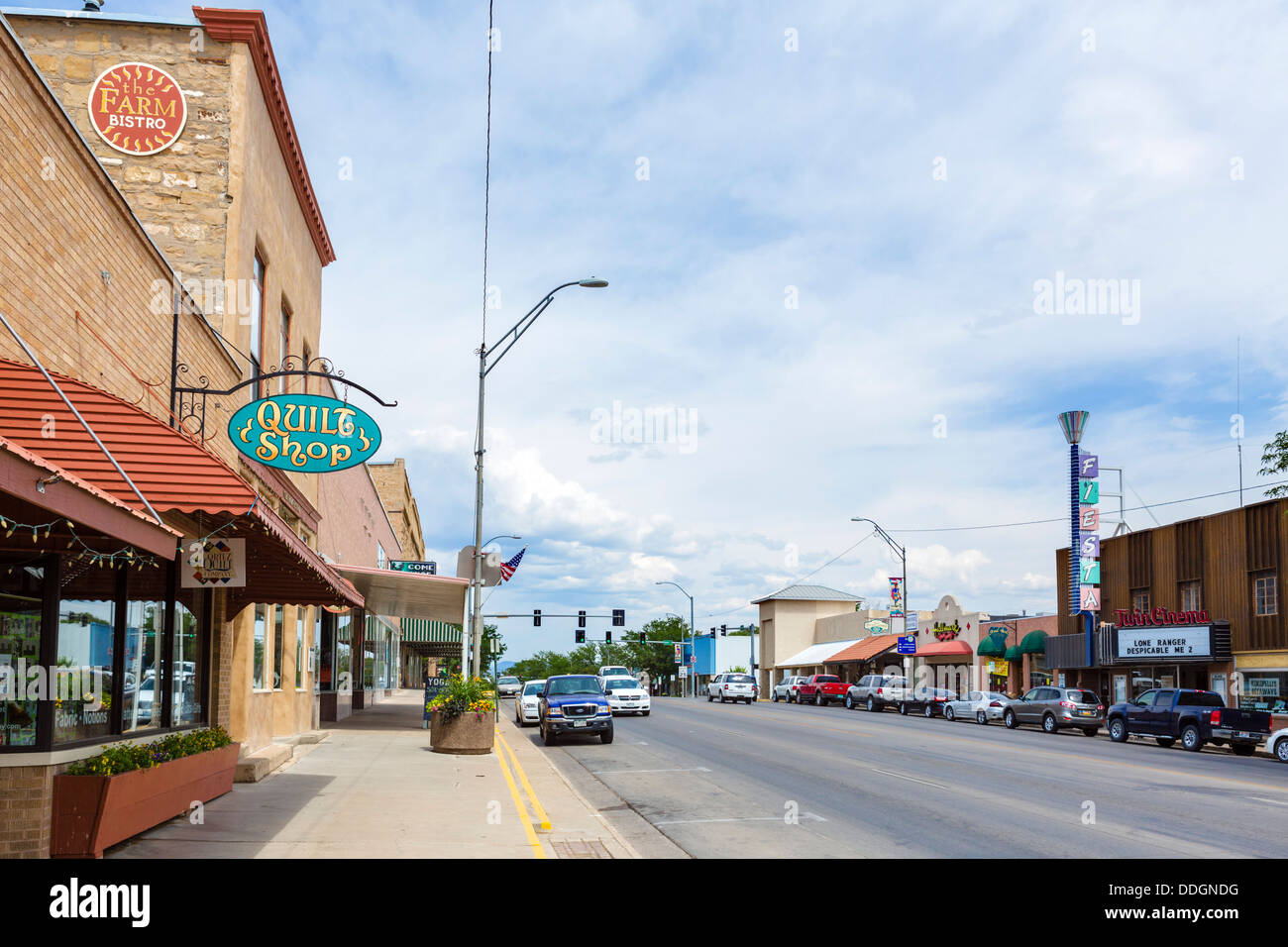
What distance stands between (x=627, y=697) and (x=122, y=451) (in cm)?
3139

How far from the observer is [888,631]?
6378 centimetres

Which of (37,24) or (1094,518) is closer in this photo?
(37,24)

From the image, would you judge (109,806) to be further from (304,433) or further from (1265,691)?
(1265,691)

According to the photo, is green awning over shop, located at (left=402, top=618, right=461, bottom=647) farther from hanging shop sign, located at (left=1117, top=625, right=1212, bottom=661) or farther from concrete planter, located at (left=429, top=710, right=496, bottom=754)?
concrete planter, located at (left=429, top=710, right=496, bottom=754)

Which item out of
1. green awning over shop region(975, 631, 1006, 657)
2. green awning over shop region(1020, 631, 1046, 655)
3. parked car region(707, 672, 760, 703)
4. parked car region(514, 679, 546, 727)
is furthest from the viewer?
parked car region(707, 672, 760, 703)

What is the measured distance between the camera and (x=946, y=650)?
172 ft

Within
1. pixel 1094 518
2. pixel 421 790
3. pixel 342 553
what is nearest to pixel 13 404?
pixel 421 790

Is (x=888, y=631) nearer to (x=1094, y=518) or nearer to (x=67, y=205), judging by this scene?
(x=1094, y=518)

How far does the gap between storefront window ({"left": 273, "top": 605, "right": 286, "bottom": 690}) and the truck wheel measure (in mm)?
22555

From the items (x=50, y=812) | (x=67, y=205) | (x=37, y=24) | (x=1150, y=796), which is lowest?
(x=1150, y=796)

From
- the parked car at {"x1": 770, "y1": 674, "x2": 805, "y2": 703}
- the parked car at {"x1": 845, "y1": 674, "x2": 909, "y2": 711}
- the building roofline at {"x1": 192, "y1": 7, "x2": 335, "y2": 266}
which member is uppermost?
the building roofline at {"x1": 192, "y1": 7, "x2": 335, "y2": 266}

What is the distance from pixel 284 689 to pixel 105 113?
10983 millimetres

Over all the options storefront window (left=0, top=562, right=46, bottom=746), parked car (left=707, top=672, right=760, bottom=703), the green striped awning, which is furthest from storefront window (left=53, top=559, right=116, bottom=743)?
parked car (left=707, top=672, right=760, bottom=703)

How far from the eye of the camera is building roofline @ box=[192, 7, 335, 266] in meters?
17.1
